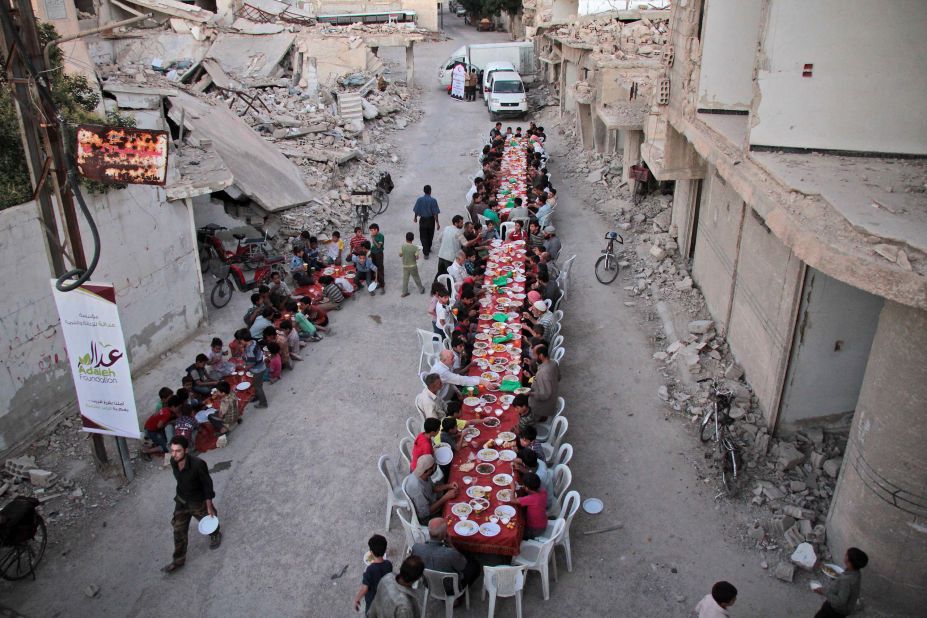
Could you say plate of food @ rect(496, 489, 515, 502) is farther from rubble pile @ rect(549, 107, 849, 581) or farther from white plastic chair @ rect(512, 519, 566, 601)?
rubble pile @ rect(549, 107, 849, 581)

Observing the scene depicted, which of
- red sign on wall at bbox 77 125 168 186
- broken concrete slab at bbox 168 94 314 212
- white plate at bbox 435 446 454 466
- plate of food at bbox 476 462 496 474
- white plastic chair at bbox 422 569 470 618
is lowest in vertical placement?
white plastic chair at bbox 422 569 470 618

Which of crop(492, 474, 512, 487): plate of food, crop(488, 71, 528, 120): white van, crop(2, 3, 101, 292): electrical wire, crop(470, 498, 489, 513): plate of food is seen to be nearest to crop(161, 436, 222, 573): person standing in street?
crop(2, 3, 101, 292): electrical wire

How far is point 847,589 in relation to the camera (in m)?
6.24

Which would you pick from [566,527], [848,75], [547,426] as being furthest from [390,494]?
[848,75]

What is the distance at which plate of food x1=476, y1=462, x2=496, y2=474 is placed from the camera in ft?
26.0

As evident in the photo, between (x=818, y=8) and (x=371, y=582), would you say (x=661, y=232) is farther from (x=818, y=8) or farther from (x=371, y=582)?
(x=371, y=582)

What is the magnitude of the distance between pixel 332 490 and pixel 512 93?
23.4 metres

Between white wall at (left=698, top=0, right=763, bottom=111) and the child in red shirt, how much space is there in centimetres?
732

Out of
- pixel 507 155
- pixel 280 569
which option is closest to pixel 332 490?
pixel 280 569

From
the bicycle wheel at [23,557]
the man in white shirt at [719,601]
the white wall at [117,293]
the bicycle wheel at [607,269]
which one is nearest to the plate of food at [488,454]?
the man in white shirt at [719,601]

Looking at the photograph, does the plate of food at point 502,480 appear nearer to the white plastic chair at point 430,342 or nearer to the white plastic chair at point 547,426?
the white plastic chair at point 547,426

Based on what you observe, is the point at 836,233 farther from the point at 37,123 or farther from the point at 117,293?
the point at 117,293

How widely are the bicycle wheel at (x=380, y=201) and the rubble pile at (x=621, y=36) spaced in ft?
25.5

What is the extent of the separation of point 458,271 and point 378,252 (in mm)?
2395
